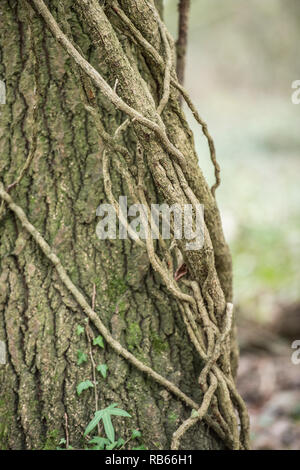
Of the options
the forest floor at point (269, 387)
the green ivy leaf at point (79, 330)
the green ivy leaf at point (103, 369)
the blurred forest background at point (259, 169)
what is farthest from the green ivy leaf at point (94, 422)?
the blurred forest background at point (259, 169)

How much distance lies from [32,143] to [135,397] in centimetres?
89

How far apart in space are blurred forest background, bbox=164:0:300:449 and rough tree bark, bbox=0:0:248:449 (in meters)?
1.43

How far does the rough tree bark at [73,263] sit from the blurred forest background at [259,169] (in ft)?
4.69

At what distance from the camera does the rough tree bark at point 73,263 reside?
1429mm

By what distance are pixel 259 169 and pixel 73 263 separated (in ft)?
24.1

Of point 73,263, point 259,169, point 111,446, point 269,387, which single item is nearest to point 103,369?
point 111,446

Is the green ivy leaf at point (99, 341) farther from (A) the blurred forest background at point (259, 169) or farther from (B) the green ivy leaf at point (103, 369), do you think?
(A) the blurred forest background at point (259, 169)

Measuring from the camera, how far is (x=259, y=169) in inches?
329

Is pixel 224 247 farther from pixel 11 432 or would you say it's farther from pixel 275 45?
pixel 275 45

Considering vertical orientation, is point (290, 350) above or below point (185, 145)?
below

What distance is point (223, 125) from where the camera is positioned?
10297 millimetres

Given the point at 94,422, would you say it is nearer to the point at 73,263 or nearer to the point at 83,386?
the point at 83,386

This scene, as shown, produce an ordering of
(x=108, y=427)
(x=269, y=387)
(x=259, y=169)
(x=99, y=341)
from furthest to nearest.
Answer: (x=259, y=169) → (x=269, y=387) → (x=99, y=341) → (x=108, y=427)
